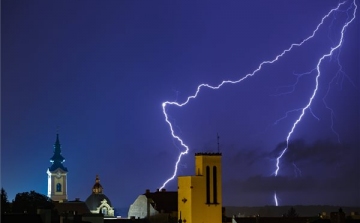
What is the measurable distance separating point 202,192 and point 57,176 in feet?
267

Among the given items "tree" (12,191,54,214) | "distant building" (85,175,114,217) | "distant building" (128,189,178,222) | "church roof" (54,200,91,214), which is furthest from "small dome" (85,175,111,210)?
"distant building" (128,189,178,222)

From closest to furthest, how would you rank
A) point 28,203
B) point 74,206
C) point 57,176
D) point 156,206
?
point 156,206 → point 28,203 → point 74,206 → point 57,176

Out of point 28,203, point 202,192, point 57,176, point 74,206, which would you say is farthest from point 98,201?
point 202,192

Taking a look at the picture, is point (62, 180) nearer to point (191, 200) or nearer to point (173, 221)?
point (173, 221)

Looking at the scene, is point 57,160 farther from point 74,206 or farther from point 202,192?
point 202,192

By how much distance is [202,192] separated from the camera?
67000mm

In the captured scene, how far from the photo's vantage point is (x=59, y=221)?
5441 centimetres

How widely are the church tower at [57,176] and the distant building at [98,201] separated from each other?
28.8 meters

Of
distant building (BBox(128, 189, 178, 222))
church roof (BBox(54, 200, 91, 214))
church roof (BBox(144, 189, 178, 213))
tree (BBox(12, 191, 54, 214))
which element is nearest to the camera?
distant building (BBox(128, 189, 178, 222))

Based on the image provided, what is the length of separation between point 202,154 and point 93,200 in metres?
49.4

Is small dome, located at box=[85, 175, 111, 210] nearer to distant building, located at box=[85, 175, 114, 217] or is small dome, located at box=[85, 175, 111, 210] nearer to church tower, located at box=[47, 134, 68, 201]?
distant building, located at box=[85, 175, 114, 217]

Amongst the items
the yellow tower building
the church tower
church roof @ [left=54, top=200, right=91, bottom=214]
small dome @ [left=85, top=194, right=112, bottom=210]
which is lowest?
the yellow tower building

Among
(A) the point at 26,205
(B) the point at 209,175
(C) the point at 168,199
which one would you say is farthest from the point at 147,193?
(B) the point at 209,175

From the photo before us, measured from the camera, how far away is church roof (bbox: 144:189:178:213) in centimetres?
8119
